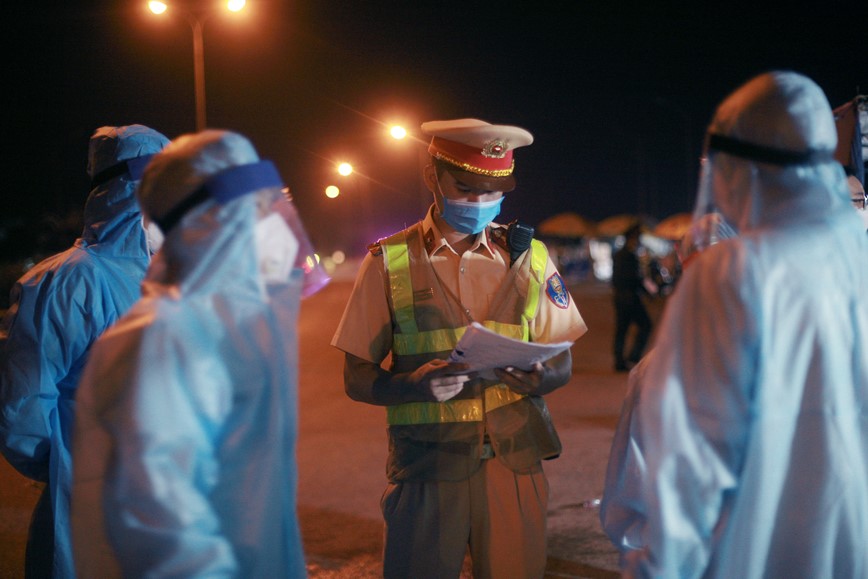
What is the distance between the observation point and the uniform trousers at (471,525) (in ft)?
8.91

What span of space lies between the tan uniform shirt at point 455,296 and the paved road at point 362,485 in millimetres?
1854

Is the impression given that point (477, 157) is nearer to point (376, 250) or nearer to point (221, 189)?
point (376, 250)

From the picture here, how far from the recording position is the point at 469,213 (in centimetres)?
294

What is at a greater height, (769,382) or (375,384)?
(769,382)

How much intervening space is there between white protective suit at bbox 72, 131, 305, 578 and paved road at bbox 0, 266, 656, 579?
263 cm

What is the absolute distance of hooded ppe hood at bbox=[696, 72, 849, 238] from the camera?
1854 mm

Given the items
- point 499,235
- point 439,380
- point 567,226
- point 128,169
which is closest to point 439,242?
point 499,235

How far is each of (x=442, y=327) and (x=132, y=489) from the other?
1438 millimetres

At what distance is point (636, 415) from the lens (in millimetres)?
2439

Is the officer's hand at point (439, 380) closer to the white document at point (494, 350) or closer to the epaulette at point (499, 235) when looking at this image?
the white document at point (494, 350)

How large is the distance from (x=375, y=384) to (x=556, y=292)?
0.80 meters

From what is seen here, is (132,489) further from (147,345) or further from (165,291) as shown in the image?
(165,291)

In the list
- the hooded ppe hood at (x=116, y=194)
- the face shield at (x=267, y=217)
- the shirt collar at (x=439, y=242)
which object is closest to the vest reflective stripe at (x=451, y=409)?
the shirt collar at (x=439, y=242)

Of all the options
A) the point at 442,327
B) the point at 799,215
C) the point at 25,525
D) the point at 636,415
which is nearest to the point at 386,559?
the point at 442,327
